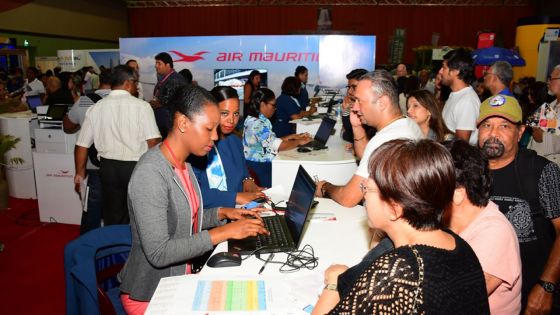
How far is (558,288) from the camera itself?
1.94 meters

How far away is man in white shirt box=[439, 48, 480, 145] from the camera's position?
349 centimetres

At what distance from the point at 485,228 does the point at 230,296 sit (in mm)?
910

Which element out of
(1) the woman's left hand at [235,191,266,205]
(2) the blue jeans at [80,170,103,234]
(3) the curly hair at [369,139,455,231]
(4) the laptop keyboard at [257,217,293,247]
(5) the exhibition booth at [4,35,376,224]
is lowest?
(2) the blue jeans at [80,170,103,234]

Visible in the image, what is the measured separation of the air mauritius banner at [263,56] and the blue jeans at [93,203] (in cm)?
653

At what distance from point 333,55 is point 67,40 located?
34.8 feet

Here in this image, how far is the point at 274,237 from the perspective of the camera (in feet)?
6.52

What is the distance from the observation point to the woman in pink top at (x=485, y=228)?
1.37 meters

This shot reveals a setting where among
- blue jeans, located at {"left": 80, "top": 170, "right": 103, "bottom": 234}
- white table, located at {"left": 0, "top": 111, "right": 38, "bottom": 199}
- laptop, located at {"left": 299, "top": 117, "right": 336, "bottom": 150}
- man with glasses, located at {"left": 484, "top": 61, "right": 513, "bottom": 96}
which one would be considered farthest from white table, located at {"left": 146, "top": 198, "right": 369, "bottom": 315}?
white table, located at {"left": 0, "top": 111, "right": 38, "bottom": 199}

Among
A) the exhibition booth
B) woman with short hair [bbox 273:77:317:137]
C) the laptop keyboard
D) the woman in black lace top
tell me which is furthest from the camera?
the exhibition booth

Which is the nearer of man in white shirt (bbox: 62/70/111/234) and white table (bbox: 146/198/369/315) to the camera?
white table (bbox: 146/198/369/315)

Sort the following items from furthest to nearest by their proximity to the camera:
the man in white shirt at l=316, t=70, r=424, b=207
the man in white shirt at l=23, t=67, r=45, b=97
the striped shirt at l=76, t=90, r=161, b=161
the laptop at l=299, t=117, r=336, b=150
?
the man in white shirt at l=23, t=67, r=45, b=97 < the laptop at l=299, t=117, r=336, b=150 < the striped shirt at l=76, t=90, r=161, b=161 < the man in white shirt at l=316, t=70, r=424, b=207

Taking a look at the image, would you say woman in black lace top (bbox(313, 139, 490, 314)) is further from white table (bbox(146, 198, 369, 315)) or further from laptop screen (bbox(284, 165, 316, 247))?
laptop screen (bbox(284, 165, 316, 247))

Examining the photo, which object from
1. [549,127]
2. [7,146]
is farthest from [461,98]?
[7,146]

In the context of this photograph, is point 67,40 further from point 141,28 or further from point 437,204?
point 437,204
